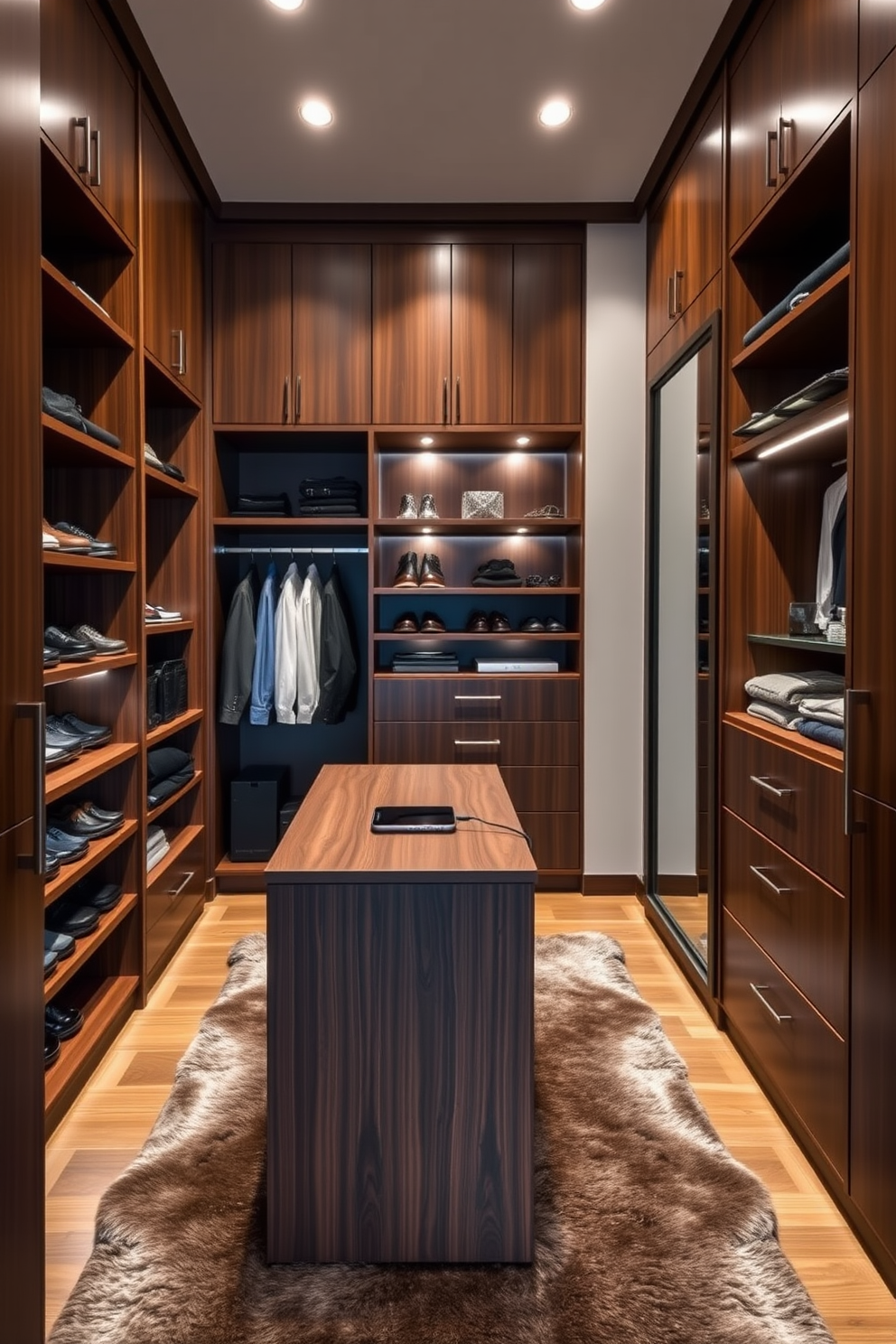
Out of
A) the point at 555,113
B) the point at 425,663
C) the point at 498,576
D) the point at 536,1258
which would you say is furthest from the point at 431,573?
the point at 536,1258

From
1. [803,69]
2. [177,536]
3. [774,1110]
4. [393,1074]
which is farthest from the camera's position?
[177,536]

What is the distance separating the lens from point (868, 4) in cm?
171

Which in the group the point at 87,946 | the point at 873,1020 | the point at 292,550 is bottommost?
the point at 87,946

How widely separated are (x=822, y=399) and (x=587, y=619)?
72.9 inches

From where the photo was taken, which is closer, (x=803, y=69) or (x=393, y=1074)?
(x=393, y=1074)

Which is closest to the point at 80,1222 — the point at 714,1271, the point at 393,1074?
the point at 393,1074

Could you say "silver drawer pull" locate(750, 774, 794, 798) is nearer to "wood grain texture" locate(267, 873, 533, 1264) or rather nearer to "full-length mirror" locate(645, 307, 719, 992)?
"full-length mirror" locate(645, 307, 719, 992)

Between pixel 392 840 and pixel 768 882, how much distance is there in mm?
1105

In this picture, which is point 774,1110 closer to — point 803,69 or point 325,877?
point 325,877

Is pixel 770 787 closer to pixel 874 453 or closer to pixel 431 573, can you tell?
pixel 874 453

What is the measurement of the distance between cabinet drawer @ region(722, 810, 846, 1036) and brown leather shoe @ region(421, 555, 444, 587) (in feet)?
5.86

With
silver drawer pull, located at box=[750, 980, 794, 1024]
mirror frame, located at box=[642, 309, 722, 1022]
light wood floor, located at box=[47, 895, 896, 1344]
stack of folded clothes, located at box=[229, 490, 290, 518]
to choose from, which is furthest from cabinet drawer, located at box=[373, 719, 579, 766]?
silver drawer pull, located at box=[750, 980, 794, 1024]

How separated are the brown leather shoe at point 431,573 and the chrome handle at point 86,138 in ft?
6.86

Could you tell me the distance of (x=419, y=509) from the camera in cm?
416
